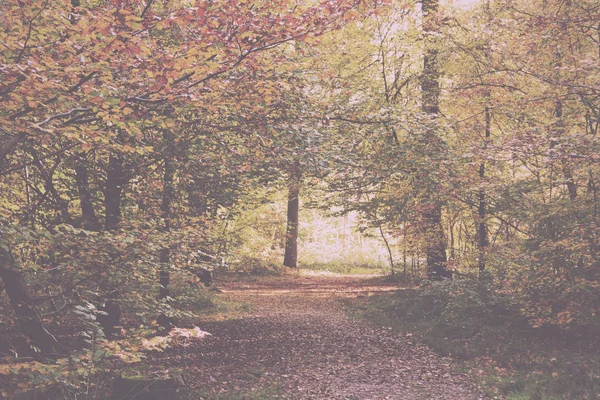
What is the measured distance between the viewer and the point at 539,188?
11.0 m

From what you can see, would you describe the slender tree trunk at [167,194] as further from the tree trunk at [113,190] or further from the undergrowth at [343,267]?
the undergrowth at [343,267]

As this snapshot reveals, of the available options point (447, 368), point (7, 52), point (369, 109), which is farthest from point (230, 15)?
point (447, 368)

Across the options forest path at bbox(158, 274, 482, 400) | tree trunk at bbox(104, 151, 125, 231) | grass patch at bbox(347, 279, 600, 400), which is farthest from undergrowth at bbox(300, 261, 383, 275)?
tree trunk at bbox(104, 151, 125, 231)

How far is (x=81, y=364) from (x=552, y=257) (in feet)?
26.1

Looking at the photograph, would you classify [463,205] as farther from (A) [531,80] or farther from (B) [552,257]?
(B) [552,257]

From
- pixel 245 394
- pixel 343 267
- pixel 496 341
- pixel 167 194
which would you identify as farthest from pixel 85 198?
pixel 343 267

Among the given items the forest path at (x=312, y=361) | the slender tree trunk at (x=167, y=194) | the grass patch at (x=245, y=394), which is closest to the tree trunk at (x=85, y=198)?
the slender tree trunk at (x=167, y=194)

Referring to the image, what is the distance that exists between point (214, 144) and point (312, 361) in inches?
213

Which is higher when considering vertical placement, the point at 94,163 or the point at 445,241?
the point at 94,163

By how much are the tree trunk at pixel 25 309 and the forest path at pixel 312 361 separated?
114 inches

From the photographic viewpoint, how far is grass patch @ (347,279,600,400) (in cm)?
785

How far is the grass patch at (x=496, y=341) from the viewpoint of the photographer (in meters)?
7.85

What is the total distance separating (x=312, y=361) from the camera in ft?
33.2

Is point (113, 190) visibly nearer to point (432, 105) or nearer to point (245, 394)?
point (245, 394)
